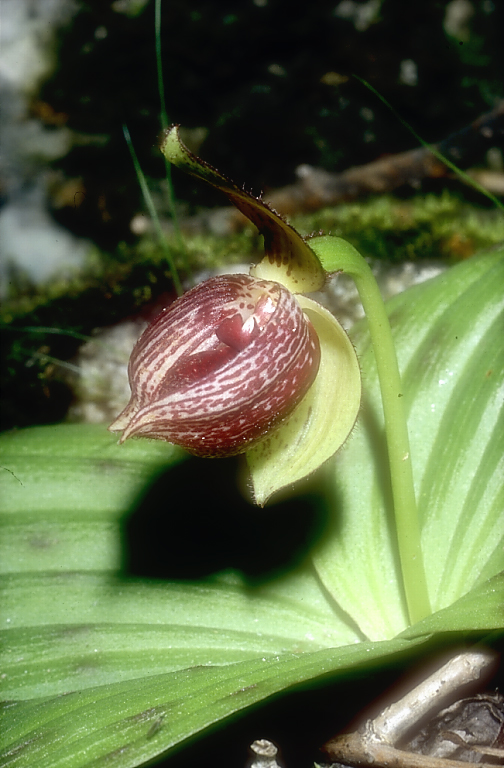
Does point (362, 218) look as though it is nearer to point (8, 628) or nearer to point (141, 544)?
point (141, 544)

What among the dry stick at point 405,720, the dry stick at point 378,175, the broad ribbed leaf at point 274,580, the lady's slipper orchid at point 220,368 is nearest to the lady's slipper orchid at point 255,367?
the lady's slipper orchid at point 220,368

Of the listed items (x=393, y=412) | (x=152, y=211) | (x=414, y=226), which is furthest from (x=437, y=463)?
(x=414, y=226)

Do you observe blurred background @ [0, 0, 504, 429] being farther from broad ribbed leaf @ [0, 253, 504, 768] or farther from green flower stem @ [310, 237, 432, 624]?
green flower stem @ [310, 237, 432, 624]

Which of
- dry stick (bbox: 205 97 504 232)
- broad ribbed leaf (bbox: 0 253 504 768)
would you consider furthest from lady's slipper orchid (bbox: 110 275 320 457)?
dry stick (bbox: 205 97 504 232)

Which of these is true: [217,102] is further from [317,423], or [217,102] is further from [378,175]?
[317,423]

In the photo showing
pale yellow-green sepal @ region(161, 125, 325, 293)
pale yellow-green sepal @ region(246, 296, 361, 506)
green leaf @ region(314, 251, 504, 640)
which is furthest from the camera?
green leaf @ region(314, 251, 504, 640)
